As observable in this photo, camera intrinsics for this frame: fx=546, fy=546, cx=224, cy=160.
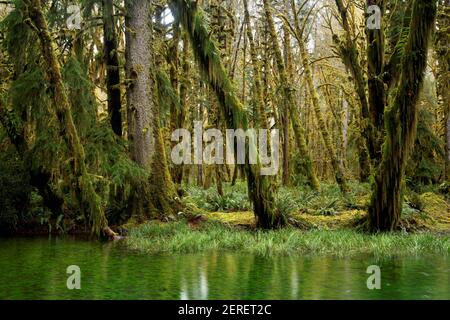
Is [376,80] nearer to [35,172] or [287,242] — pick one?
[287,242]

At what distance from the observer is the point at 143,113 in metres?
13.3

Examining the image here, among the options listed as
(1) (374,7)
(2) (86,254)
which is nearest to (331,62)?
(1) (374,7)

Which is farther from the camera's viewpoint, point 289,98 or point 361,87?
point 289,98

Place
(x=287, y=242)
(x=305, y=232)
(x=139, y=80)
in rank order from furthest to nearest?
(x=139, y=80) → (x=305, y=232) → (x=287, y=242)

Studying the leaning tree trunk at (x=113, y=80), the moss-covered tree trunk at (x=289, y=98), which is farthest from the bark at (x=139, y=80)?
the moss-covered tree trunk at (x=289, y=98)

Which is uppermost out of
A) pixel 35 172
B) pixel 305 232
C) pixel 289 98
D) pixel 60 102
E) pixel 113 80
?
pixel 113 80

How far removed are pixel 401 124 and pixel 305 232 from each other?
2.95 metres

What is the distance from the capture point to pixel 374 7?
12.1 meters

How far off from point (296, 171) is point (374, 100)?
51.3ft

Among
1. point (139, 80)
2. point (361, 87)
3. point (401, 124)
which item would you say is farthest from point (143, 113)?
point (401, 124)

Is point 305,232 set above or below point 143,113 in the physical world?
below

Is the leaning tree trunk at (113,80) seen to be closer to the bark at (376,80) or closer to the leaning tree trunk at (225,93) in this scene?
the leaning tree trunk at (225,93)

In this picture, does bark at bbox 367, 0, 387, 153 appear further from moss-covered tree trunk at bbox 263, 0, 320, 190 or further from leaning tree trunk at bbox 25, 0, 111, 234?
leaning tree trunk at bbox 25, 0, 111, 234

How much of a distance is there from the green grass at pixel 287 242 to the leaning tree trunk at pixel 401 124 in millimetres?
568
